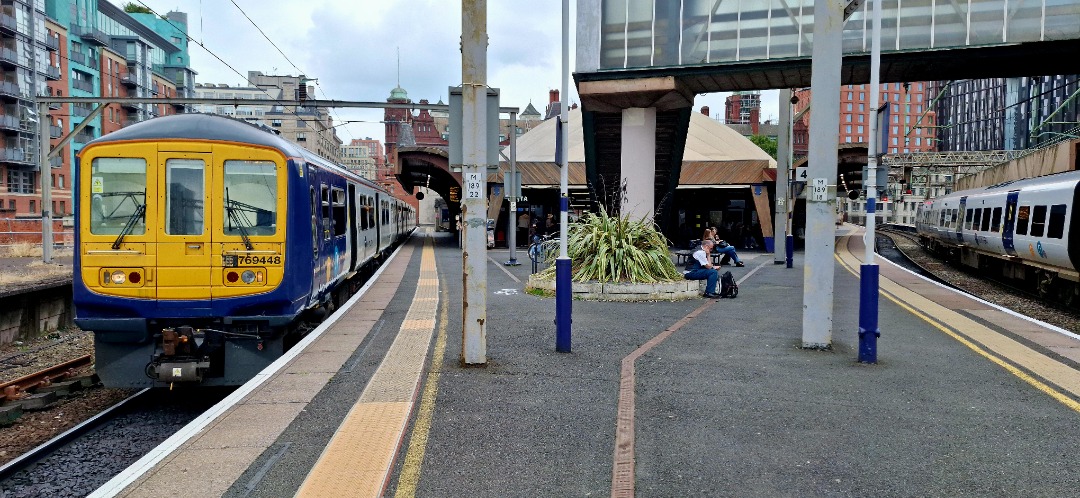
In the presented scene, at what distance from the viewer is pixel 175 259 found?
27.0ft

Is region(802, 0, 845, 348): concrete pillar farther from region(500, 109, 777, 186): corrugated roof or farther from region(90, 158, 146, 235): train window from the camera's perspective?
region(500, 109, 777, 186): corrugated roof

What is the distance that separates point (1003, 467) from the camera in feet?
17.4

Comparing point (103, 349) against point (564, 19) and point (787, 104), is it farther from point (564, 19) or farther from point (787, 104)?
point (787, 104)

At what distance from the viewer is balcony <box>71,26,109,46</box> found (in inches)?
2354

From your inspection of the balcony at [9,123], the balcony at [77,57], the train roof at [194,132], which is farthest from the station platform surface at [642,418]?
the balcony at [77,57]

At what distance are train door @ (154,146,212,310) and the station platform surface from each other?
136cm

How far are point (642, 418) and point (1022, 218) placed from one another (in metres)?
17.2

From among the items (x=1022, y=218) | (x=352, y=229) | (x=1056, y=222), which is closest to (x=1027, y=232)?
(x=1022, y=218)

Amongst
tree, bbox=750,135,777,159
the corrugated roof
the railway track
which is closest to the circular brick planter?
the railway track

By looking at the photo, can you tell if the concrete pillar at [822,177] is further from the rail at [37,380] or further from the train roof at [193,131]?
the rail at [37,380]

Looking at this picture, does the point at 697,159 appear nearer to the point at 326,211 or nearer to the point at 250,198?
the point at 326,211

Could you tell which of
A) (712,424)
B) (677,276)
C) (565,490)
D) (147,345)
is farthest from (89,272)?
(677,276)

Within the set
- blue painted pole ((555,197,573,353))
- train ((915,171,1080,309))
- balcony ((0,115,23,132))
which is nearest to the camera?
blue painted pole ((555,197,573,353))

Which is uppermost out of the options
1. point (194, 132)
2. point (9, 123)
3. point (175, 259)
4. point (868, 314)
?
point (9, 123)
